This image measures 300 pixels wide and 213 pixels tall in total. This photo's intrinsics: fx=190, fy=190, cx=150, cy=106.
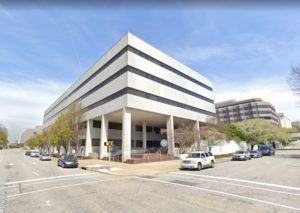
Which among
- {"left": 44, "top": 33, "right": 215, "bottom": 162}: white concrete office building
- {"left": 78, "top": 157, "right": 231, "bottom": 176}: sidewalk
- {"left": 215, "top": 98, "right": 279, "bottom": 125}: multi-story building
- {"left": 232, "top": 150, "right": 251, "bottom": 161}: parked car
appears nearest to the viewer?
{"left": 78, "top": 157, "right": 231, "bottom": 176}: sidewalk

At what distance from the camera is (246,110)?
12181 cm

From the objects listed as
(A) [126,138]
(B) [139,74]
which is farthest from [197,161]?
Answer: (B) [139,74]

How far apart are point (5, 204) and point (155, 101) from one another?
27430 millimetres

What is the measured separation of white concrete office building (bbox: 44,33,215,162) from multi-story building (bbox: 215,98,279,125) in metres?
82.4

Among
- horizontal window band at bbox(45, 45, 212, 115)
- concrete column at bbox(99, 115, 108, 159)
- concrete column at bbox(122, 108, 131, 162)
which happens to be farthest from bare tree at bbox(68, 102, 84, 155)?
concrete column at bbox(122, 108, 131, 162)

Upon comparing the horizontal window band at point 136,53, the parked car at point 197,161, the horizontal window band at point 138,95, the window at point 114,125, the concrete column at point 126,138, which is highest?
the horizontal window band at point 136,53

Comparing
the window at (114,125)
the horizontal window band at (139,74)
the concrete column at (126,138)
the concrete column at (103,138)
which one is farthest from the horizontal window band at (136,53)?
the window at (114,125)

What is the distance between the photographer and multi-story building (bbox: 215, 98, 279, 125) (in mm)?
115188

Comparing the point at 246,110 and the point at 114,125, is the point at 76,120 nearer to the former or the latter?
the point at 114,125

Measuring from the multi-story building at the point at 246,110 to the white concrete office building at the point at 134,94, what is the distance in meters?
82.4

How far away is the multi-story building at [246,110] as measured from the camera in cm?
11519

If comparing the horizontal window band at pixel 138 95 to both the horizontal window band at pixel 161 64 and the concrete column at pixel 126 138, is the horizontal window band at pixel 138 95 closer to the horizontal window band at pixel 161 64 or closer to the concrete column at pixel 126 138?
the concrete column at pixel 126 138

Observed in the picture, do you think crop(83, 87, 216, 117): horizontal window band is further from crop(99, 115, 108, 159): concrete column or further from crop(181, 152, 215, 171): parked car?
crop(181, 152, 215, 171): parked car

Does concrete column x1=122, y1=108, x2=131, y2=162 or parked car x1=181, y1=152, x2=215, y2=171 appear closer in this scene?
parked car x1=181, y1=152, x2=215, y2=171
